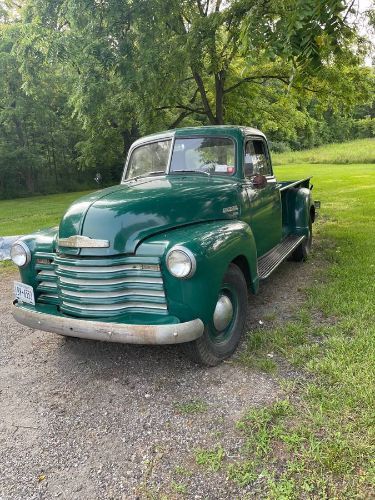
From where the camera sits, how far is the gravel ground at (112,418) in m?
2.25

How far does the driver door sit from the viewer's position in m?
4.33

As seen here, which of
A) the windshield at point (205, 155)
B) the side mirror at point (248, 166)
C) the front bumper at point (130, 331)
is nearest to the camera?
the front bumper at point (130, 331)

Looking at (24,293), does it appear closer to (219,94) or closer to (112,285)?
(112,285)

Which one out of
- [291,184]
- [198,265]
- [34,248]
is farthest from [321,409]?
[291,184]

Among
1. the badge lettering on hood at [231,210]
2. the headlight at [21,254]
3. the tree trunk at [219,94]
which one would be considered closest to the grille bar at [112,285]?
the headlight at [21,254]

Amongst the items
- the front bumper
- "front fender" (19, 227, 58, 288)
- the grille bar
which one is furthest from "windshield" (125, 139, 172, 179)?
the front bumper

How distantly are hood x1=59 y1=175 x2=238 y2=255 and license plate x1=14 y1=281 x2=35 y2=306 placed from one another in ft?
2.02

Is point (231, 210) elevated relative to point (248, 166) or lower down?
lower down

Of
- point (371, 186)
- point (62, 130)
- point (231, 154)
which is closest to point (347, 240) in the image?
point (231, 154)

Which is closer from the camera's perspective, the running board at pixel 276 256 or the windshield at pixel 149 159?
the running board at pixel 276 256

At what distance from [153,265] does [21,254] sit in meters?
1.39

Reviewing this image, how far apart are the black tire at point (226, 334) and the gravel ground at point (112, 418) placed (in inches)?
4.8

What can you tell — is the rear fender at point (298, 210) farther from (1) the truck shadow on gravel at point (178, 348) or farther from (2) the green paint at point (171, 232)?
(2) the green paint at point (171, 232)

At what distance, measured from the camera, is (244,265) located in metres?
3.65
